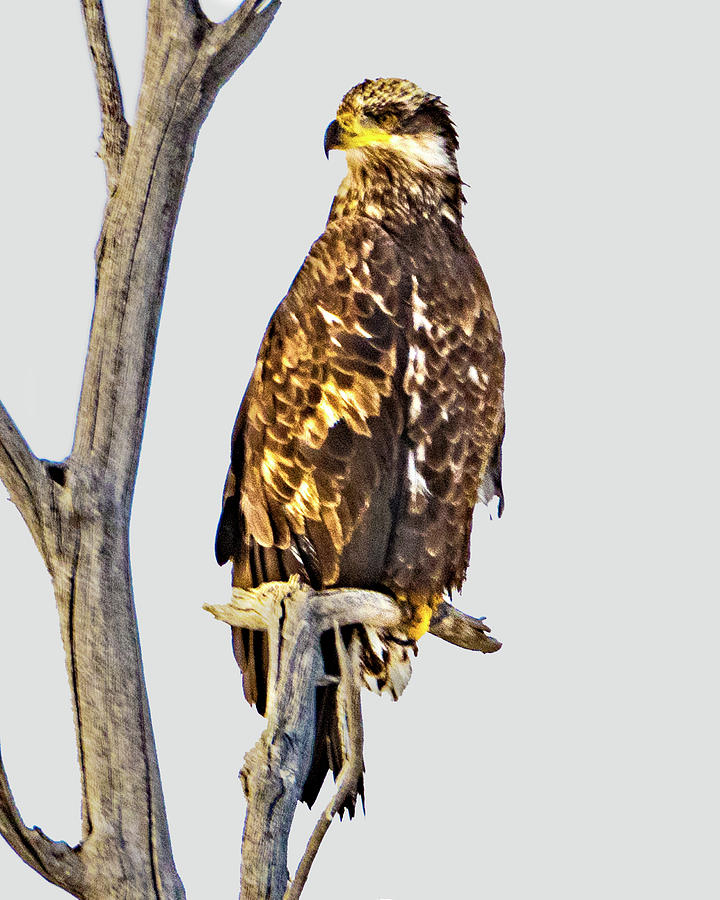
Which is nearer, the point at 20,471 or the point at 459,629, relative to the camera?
the point at 20,471

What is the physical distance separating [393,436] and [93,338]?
45 cm

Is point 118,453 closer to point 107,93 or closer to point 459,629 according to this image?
point 107,93

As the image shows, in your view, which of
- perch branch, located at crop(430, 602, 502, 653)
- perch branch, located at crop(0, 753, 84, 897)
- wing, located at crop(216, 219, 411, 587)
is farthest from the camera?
perch branch, located at crop(430, 602, 502, 653)

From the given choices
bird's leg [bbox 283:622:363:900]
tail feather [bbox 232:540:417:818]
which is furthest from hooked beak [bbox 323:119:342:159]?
bird's leg [bbox 283:622:363:900]

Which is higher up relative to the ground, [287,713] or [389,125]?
[389,125]

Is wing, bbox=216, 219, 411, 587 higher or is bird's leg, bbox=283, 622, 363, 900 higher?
wing, bbox=216, 219, 411, 587

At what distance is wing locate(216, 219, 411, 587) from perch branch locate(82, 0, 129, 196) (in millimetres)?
317

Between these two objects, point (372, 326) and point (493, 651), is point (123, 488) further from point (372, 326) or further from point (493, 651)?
point (493, 651)

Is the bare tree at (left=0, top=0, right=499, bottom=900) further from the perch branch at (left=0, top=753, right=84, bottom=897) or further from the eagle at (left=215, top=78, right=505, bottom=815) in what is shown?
the eagle at (left=215, top=78, right=505, bottom=815)

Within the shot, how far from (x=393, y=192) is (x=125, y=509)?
0.62 metres

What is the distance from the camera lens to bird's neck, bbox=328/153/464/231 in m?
1.94

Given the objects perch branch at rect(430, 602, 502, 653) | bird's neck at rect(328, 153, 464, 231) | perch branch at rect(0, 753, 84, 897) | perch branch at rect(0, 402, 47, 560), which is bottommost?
perch branch at rect(0, 753, 84, 897)

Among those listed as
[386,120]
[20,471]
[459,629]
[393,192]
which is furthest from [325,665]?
[386,120]

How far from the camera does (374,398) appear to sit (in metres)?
1.87
